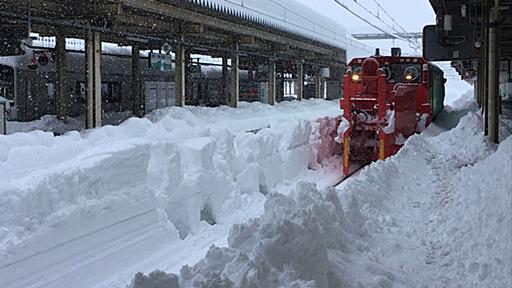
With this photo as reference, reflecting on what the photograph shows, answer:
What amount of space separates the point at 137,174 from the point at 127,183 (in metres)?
0.34

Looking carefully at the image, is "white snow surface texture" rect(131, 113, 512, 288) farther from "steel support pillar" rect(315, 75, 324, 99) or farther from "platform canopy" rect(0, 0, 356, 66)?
"steel support pillar" rect(315, 75, 324, 99)

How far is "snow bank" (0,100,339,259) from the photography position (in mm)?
7469

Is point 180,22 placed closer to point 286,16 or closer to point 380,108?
point 380,108

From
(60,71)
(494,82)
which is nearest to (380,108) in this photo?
(494,82)

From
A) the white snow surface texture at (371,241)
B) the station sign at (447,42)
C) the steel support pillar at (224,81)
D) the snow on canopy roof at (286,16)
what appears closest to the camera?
the white snow surface texture at (371,241)

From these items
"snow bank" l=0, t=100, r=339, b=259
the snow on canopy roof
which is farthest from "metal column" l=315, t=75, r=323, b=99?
"snow bank" l=0, t=100, r=339, b=259

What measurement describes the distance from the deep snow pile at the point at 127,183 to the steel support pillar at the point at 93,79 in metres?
0.99

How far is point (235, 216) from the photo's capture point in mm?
11219

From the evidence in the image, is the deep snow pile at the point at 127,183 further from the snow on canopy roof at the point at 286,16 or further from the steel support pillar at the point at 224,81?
the steel support pillar at the point at 224,81

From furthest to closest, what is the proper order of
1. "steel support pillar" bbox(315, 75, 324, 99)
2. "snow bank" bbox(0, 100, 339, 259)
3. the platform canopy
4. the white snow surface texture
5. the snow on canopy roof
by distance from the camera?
1. "steel support pillar" bbox(315, 75, 324, 99)
2. the snow on canopy roof
3. the platform canopy
4. "snow bank" bbox(0, 100, 339, 259)
5. the white snow surface texture

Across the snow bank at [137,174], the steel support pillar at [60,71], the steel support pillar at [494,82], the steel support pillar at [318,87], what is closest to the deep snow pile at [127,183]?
the snow bank at [137,174]

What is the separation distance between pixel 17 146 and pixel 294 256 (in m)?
7.40

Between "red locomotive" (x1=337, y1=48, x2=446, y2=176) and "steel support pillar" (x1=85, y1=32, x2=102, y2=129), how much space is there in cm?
593

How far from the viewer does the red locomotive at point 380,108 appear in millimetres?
14711
